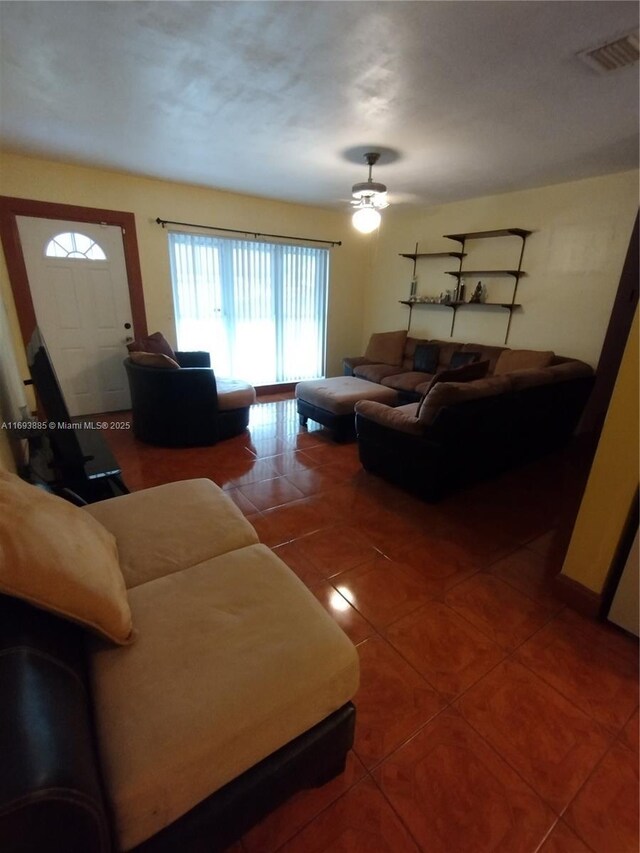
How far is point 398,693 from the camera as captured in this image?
1.40 m

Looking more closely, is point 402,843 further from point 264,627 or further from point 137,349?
point 137,349

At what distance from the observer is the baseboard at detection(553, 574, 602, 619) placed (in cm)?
172

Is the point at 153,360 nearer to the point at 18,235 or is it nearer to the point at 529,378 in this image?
the point at 18,235

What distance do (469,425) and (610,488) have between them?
0.96m

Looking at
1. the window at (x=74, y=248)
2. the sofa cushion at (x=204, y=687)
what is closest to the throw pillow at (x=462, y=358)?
the sofa cushion at (x=204, y=687)

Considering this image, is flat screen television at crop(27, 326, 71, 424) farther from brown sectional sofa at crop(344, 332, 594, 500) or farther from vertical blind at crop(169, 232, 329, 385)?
vertical blind at crop(169, 232, 329, 385)

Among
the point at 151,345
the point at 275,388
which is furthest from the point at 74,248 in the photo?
the point at 275,388

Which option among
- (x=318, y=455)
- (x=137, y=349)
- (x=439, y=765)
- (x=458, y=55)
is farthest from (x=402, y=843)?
(x=137, y=349)

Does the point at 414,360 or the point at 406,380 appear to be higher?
the point at 414,360

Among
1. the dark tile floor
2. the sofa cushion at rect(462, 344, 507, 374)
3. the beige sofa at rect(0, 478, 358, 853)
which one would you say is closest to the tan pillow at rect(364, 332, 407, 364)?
the sofa cushion at rect(462, 344, 507, 374)

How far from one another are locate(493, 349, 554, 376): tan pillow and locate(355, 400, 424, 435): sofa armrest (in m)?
1.51

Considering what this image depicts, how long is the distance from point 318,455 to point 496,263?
302cm

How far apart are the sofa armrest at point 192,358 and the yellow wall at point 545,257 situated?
2909 mm

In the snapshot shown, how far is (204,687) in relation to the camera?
886 mm
